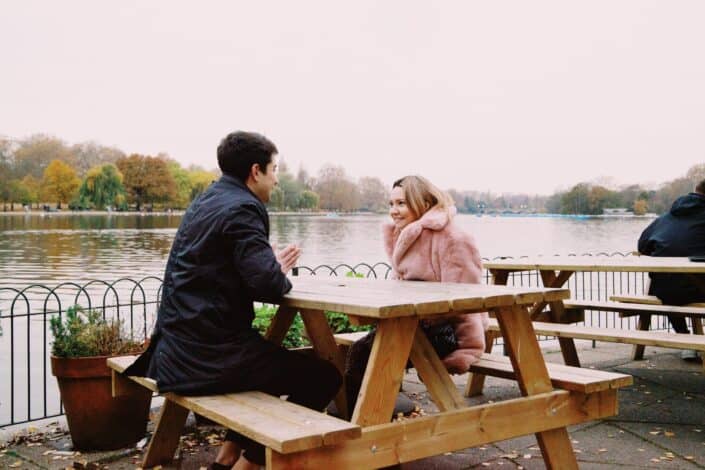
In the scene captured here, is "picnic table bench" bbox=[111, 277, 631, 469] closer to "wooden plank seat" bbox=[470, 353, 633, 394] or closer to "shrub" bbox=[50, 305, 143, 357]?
"wooden plank seat" bbox=[470, 353, 633, 394]

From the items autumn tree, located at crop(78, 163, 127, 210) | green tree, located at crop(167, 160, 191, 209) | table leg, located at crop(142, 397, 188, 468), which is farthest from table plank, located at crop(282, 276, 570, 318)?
Answer: green tree, located at crop(167, 160, 191, 209)

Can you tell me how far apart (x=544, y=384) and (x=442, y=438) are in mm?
669

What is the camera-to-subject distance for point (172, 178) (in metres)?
151

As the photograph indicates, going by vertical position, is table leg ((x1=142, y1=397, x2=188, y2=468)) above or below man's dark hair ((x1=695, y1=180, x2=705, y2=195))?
below

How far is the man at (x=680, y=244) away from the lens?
623cm

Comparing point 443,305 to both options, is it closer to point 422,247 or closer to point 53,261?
point 422,247

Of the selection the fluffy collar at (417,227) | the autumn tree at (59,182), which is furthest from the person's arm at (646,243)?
the autumn tree at (59,182)

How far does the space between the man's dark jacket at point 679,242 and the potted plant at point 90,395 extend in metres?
4.47

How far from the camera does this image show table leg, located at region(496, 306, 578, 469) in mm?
3250

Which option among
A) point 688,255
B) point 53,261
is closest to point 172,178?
point 53,261

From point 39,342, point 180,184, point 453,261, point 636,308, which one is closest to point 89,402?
point 453,261

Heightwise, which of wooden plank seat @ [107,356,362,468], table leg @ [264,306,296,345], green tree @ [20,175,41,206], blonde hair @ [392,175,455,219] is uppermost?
green tree @ [20,175,41,206]

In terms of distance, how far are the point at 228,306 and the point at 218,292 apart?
0.07 meters

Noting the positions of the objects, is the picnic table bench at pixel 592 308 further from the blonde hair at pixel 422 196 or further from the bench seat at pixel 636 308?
the blonde hair at pixel 422 196
